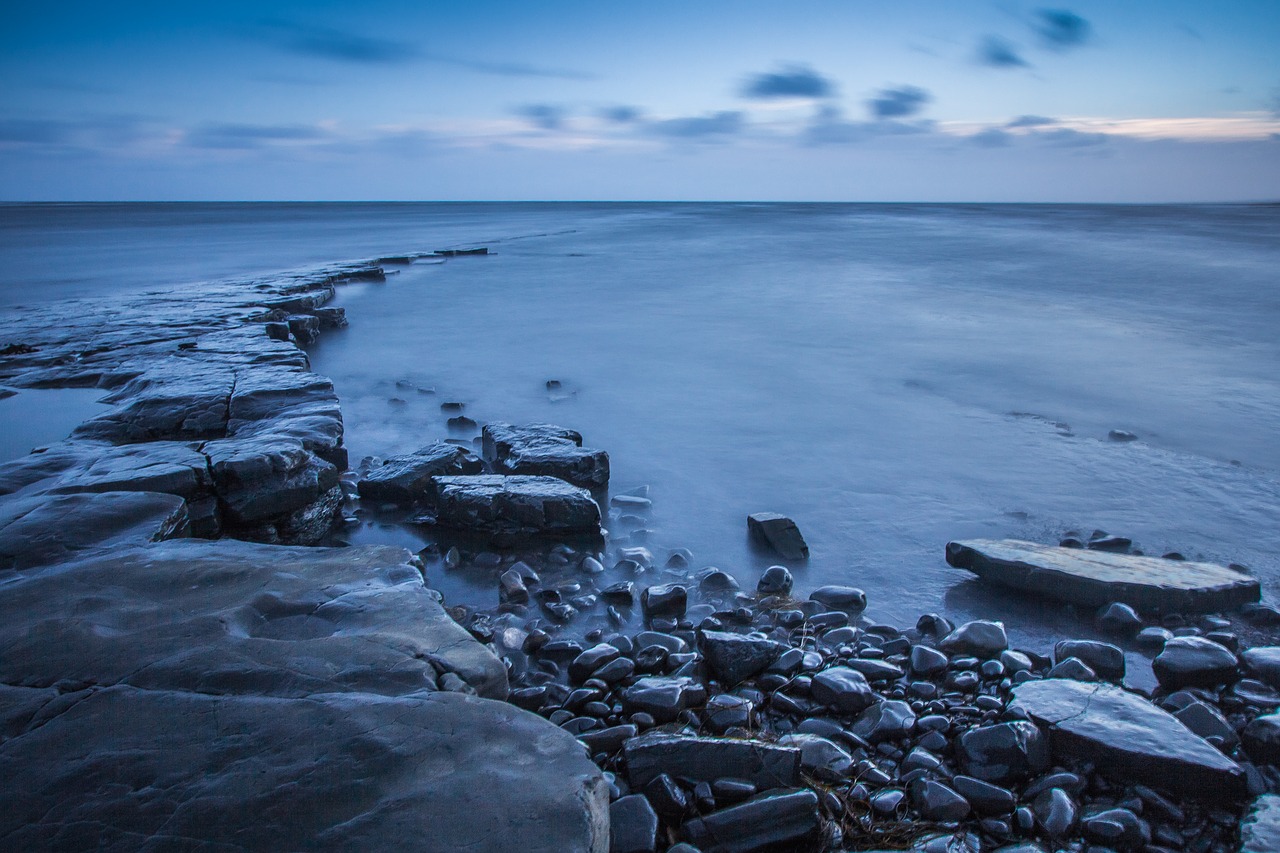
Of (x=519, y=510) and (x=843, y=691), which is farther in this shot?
(x=519, y=510)

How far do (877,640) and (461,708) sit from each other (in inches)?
63.5

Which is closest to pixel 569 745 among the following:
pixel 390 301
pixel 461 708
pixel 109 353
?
pixel 461 708

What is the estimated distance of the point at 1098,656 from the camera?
8.23 ft

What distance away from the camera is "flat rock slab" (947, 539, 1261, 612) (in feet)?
9.27

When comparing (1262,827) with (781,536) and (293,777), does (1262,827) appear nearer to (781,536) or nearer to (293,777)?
(781,536)

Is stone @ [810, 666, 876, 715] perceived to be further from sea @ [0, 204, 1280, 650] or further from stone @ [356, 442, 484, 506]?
stone @ [356, 442, 484, 506]

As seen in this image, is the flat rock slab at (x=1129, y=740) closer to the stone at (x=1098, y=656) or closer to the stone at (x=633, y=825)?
the stone at (x=1098, y=656)

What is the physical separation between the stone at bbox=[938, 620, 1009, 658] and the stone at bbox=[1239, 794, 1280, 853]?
0.83 meters

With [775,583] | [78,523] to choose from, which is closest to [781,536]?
[775,583]

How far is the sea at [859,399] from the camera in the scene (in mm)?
3664

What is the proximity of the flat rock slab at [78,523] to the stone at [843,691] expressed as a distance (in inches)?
93.9

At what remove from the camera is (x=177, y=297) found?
9.98 meters

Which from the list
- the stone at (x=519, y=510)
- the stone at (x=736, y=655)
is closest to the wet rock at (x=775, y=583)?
the stone at (x=736, y=655)

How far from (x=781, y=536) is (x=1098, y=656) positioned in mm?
1346
